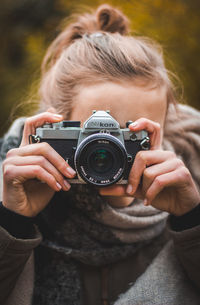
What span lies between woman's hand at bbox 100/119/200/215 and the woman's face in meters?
0.10

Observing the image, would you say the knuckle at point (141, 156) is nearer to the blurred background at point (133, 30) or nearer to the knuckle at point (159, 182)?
the knuckle at point (159, 182)

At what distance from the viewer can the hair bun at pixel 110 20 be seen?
1.26 m

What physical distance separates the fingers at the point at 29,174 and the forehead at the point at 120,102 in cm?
25

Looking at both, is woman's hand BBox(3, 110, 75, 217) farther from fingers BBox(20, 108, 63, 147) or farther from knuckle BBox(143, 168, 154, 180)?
knuckle BBox(143, 168, 154, 180)

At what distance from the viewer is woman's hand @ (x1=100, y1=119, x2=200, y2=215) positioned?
0.88 meters

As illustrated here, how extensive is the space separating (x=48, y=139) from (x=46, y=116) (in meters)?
0.10

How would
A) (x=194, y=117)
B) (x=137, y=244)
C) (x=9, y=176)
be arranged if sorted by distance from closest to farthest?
(x=9, y=176), (x=137, y=244), (x=194, y=117)

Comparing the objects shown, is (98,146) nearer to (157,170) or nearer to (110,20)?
(157,170)

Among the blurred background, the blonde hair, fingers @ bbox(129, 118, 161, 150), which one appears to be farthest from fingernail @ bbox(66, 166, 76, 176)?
the blurred background

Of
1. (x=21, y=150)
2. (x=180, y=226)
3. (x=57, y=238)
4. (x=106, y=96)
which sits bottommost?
(x=57, y=238)

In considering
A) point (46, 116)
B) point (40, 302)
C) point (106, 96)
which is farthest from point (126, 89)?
point (40, 302)

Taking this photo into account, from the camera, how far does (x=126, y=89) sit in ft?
3.29

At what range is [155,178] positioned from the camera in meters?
0.88

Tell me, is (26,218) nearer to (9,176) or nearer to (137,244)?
(9,176)
